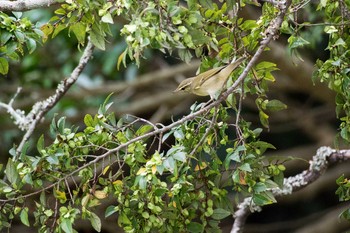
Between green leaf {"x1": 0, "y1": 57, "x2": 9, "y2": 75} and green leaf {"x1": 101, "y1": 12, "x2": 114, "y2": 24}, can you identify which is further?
green leaf {"x1": 0, "y1": 57, "x2": 9, "y2": 75}

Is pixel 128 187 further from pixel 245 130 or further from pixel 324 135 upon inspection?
pixel 324 135

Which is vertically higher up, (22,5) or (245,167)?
(22,5)

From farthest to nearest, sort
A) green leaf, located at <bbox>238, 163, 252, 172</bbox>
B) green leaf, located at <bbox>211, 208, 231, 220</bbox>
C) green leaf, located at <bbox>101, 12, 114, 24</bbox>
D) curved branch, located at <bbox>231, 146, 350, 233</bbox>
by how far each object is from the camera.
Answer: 1. curved branch, located at <bbox>231, 146, 350, 233</bbox>
2. green leaf, located at <bbox>211, 208, 231, 220</bbox>
3. green leaf, located at <bbox>238, 163, 252, 172</bbox>
4. green leaf, located at <bbox>101, 12, 114, 24</bbox>

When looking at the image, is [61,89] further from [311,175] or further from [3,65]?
[311,175]

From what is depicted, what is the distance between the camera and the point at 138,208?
128 cm

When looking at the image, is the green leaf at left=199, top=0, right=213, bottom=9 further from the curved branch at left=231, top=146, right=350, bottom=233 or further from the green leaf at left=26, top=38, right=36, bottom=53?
the curved branch at left=231, top=146, right=350, bottom=233

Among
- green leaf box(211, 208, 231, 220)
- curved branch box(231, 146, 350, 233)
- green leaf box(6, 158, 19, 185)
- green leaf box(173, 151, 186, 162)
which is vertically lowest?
curved branch box(231, 146, 350, 233)

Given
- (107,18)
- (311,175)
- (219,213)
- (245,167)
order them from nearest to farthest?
(107,18) → (245,167) → (219,213) → (311,175)

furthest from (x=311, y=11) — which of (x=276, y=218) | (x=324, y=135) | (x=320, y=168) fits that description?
(x=276, y=218)

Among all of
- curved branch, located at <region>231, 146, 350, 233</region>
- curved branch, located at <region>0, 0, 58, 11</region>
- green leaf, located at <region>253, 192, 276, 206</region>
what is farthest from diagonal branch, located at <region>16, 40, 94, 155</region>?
green leaf, located at <region>253, 192, 276, 206</region>

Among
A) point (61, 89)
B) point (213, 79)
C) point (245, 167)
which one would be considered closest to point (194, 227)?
point (245, 167)

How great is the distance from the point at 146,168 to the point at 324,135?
7.39 ft

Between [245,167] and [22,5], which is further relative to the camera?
[22,5]

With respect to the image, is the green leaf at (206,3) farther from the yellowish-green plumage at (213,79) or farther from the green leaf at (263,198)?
the green leaf at (263,198)
